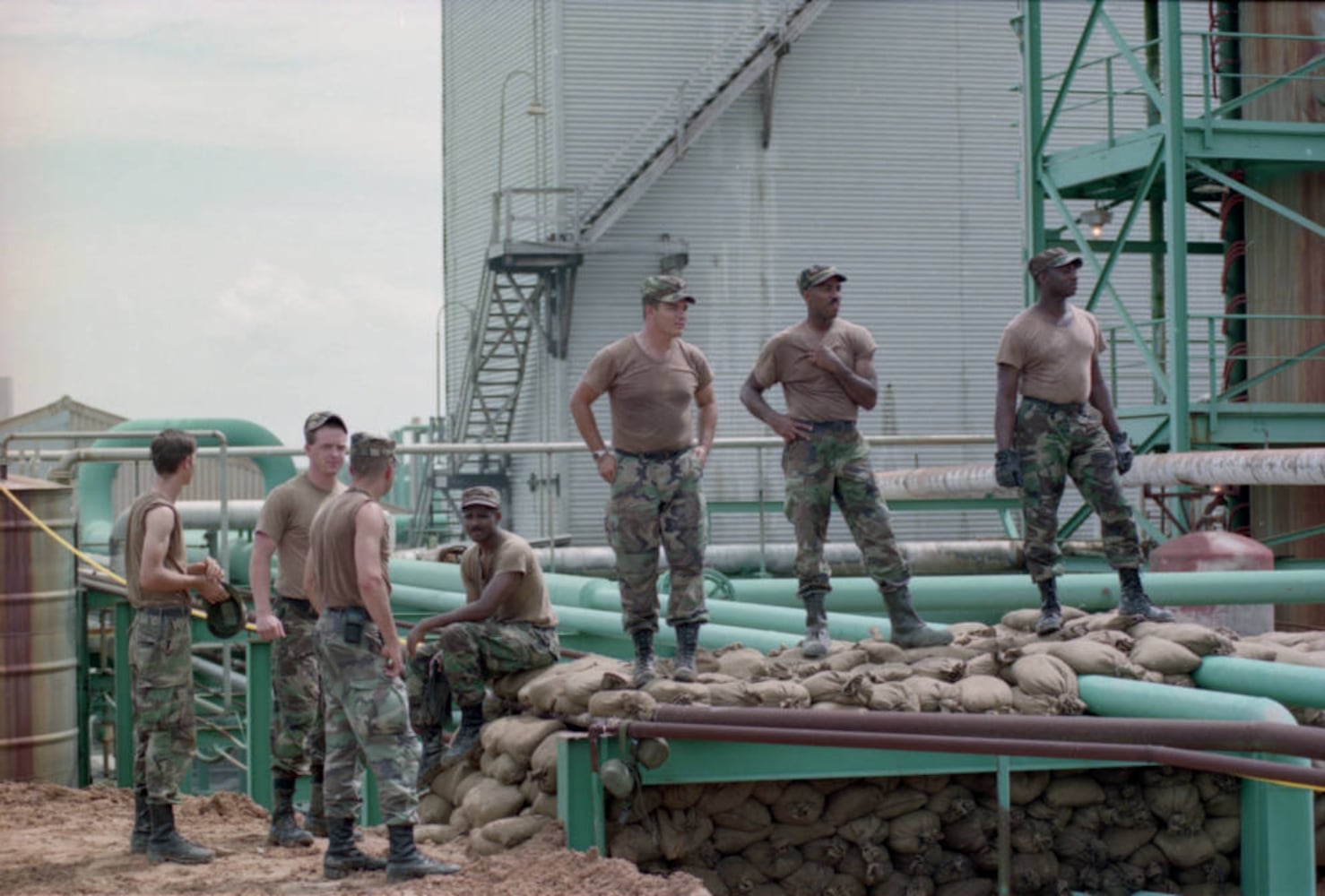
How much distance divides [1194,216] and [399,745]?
24.2m

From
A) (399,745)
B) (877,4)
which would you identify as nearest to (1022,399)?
(399,745)

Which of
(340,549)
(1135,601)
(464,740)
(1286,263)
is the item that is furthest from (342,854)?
(1286,263)

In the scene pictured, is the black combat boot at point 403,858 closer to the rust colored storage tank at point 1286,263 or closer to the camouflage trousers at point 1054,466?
the camouflage trousers at point 1054,466

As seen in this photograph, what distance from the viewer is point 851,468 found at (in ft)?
28.7

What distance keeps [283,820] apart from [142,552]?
60.3 inches

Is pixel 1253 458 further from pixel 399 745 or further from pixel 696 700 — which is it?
pixel 399 745

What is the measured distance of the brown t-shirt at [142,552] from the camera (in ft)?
26.1

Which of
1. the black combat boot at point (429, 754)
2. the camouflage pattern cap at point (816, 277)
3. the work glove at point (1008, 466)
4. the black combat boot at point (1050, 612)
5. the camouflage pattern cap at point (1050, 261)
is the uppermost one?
the camouflage pattern cap at point (1050, 261)

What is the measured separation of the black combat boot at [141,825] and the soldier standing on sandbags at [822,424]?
3484 millimetres

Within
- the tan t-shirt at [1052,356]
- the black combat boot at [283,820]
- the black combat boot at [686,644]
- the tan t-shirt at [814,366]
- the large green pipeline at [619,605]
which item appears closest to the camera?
the black combat boot at [283,820]

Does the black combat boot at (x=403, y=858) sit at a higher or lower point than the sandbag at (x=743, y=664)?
lower

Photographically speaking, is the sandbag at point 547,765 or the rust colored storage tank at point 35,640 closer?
the sandbag at point 547,765

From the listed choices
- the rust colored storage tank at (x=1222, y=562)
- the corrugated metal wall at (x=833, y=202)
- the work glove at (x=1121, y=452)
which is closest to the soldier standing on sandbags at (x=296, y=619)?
the work glove at (x=1121, y=452)

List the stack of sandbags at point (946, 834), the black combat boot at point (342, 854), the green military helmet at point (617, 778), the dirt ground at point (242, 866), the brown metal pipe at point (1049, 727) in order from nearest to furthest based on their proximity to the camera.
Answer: the brown metal pipe at point (1049, 727) → the dirt ground at point (242, 866) → the black combat boot at point (342, 854) → the green military helmet at point (617, 778) → the stack of sandbags at point (946, 834)
